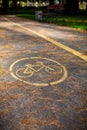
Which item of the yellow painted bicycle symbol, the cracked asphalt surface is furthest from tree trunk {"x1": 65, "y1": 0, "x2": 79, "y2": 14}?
the yellow painted bicycle symbol

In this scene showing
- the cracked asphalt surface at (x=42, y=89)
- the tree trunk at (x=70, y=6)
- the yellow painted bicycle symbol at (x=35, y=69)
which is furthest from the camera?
the tree trunk at (x=70, y=6)

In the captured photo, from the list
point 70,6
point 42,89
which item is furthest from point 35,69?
point 70,6

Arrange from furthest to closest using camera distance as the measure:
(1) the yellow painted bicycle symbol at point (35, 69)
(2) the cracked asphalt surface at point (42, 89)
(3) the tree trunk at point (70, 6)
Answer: (3) the tree trunk at point (70, 6)
(1) the yellow painted bicycle symbol at point (35, 69)
(2) the cracked asphalt surface at point (42, 89)

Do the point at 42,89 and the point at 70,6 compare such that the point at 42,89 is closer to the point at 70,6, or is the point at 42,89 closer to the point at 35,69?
the point at 35,69

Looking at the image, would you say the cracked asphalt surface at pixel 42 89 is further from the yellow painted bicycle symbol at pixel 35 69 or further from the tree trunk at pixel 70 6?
the tree trunk at pixel 70 6

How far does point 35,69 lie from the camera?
5469mm

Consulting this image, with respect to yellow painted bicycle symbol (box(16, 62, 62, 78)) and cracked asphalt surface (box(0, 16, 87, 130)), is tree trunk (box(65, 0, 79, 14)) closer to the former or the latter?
cracked asphalt surface (box(0, 16, 87, 130))

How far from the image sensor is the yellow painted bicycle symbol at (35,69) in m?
5.19

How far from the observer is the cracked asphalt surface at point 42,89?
360 cm

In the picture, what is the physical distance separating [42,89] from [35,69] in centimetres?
99

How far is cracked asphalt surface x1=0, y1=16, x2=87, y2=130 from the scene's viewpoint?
142 inches

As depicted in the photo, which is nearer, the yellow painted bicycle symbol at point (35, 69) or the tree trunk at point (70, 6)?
the yellow painted bicycle symbol at point (35, 69)

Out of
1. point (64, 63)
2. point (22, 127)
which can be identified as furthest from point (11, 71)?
point (22, 127)

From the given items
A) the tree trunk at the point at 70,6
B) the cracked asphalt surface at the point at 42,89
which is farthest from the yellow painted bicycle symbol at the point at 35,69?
the tree trunk at the point at 70,6
